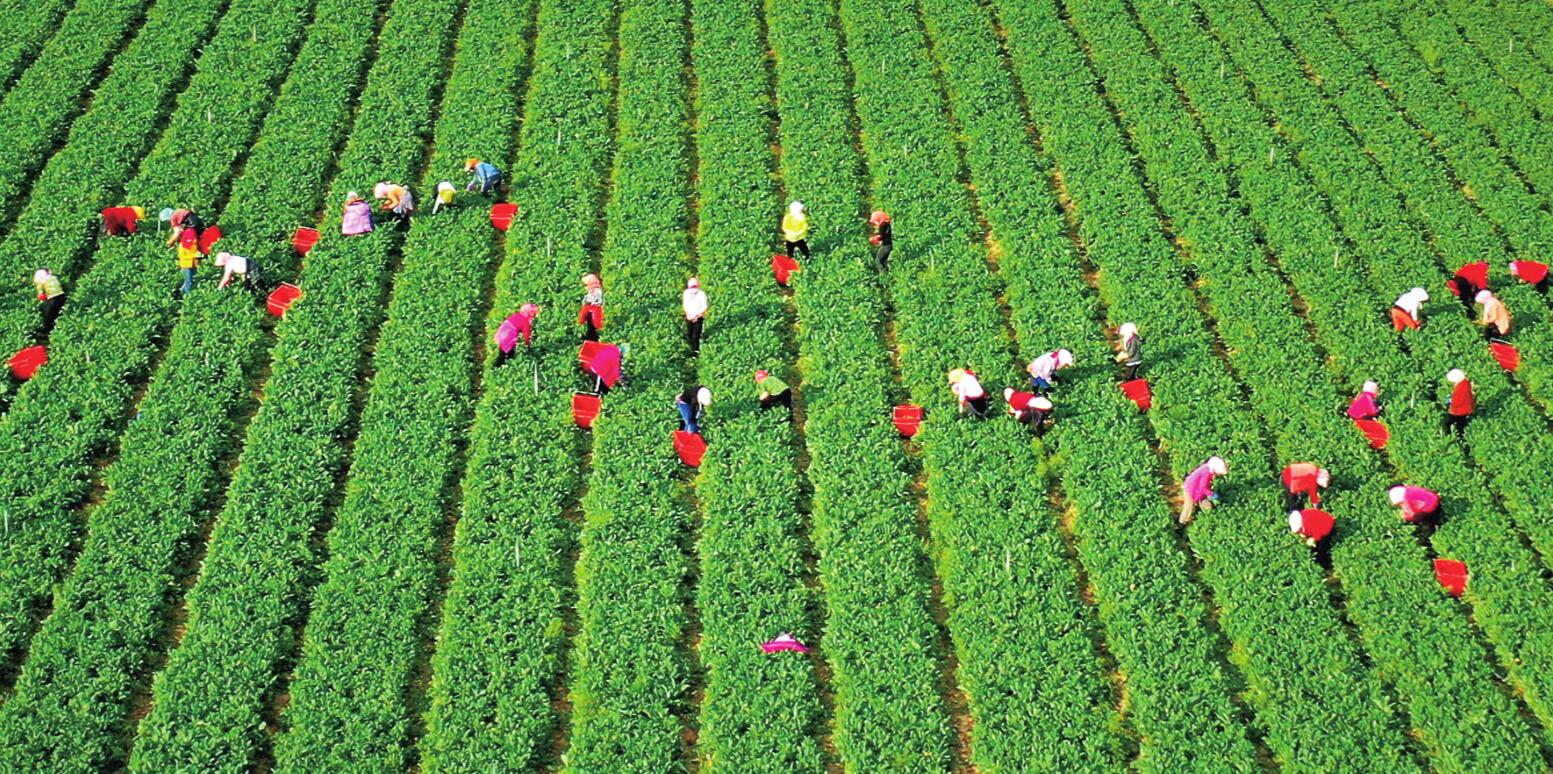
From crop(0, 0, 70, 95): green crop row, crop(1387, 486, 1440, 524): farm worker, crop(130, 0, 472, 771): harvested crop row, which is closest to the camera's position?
crop(130, 0, 472, 771): harvested crop row

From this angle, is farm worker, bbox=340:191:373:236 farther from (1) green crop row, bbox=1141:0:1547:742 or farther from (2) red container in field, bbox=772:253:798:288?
(1) green crop row, bbox=1141:0:1547:742

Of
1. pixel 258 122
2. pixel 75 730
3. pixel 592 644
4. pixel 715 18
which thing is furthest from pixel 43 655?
pixel 715 18

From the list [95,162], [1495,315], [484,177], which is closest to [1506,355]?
[1495,315]

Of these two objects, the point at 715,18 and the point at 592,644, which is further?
the point at 715,18

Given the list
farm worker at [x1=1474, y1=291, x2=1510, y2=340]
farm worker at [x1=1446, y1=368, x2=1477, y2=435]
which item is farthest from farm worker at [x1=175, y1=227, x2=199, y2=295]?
farm worker at [x1=1474, y1=291, x2=1510, y2=340]

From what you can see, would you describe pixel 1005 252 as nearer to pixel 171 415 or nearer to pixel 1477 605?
pixel 1477 605

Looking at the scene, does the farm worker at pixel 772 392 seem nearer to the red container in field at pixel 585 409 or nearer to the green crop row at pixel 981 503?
the green crop row at pixel 981 503
